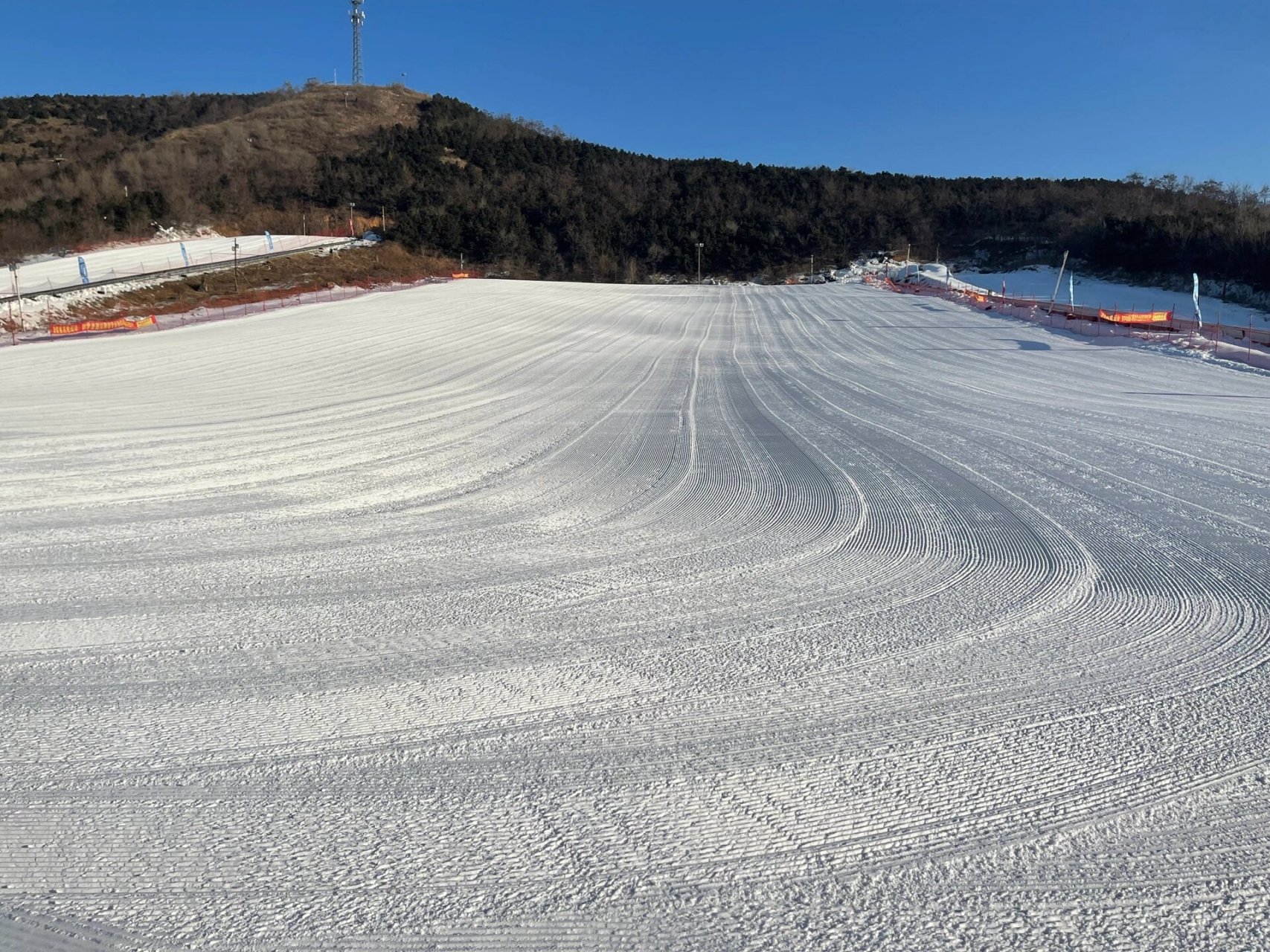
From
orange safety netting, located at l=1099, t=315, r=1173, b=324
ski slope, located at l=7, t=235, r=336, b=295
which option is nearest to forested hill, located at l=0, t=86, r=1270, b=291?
ski slope, located at l=7, t=235, r=336, b=295

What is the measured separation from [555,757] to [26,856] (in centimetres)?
180

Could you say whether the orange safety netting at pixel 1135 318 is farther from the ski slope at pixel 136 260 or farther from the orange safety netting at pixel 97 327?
the ski slope at pixel 136 260

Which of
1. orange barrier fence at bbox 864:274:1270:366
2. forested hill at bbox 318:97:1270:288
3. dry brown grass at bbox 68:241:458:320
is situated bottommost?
orange barrier fence at bbox 864:274:1270:366

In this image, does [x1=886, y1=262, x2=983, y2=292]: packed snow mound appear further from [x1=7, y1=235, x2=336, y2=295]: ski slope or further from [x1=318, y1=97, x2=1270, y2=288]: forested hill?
[x1=7, y1=235, x2=336, y2=295]: ski slope

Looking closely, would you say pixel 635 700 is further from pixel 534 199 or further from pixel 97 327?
pixel 534 199

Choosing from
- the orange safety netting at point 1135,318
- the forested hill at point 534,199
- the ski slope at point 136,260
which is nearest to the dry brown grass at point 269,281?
the ski slope at point 136,260

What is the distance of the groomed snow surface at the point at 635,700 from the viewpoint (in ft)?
8.23

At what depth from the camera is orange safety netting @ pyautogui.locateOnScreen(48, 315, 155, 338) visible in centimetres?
2909

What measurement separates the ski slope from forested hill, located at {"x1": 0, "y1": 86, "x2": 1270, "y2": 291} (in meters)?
5.35

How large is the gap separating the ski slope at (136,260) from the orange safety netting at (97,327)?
5740mm

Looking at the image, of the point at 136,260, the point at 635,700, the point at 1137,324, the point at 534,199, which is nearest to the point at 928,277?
the point at 1137,324

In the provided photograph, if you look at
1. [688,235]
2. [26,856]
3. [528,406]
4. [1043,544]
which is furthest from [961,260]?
[26,856]

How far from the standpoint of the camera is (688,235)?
8650 cm

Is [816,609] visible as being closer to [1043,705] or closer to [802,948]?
[1043,705]
